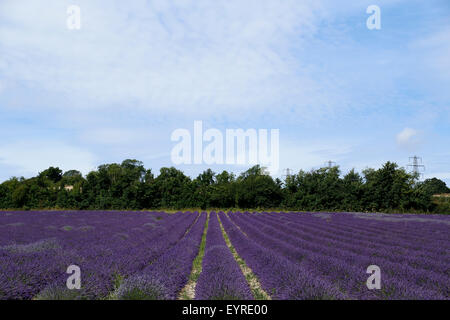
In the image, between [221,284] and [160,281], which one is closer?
[221,284]

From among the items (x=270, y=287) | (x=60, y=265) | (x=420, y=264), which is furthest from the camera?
(x=420, y=264)

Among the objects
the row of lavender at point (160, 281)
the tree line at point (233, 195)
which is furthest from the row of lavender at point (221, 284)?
the tree line at point (233, 195)

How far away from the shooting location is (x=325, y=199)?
3828 centimetres

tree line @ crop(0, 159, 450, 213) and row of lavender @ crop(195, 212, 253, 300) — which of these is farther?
tree line @ crop(0, 159, 450, 213)

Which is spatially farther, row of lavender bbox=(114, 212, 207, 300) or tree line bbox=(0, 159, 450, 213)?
tree line bbox=(0, 159, 450, 213)

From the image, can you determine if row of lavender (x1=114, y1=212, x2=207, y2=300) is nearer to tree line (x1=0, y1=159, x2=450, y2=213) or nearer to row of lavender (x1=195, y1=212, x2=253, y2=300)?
row of lavender (x1=195, y1=212, x2=253, y2=300)

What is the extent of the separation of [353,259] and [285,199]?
3404cm

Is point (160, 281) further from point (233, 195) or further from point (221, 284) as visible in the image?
point (233, 195)

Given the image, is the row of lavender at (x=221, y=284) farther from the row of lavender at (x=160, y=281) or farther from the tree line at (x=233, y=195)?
the tree line at (x=233, y=195)

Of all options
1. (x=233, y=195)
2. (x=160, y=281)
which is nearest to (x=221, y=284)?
(x=160, y=281)

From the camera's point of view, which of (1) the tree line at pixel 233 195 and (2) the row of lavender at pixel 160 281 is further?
(1) the tree line at pixel 233 195

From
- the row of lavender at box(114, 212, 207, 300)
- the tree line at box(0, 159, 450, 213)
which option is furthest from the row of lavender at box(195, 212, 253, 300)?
the tree line at box(0, 159, 450, 213)
